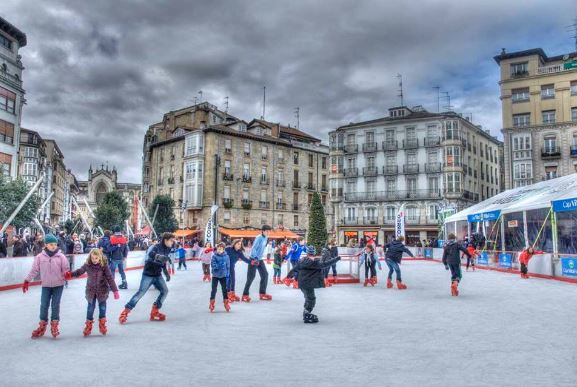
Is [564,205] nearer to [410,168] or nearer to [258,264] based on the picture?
[258,264]

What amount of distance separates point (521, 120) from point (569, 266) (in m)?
33.6

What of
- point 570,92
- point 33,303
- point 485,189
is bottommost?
point 33,303

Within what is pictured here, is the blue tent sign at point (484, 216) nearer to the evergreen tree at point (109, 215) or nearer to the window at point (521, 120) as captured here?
the window at point (521, 120)

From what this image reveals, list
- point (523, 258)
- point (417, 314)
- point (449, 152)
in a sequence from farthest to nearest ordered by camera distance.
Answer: point (449, 152) → point (523, 258) → point (417, 314)

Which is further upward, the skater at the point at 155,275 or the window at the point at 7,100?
the window at the point at 7,100

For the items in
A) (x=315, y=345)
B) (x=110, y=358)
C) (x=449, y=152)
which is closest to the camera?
(x=110, y=358)

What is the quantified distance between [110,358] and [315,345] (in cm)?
277

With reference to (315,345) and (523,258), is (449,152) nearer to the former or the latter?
(523,258)

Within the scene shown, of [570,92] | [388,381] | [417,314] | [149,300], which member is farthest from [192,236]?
[388,381]

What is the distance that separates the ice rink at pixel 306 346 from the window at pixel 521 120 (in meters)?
40.1

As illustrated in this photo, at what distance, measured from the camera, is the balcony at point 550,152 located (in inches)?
1800

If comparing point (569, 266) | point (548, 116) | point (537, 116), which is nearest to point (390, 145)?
point (537, 116)

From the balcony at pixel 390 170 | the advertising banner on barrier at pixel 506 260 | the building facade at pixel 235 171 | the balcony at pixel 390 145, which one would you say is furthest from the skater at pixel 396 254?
the balcony at pixel 390 145

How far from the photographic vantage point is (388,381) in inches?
208
